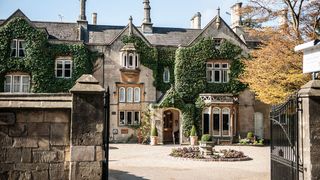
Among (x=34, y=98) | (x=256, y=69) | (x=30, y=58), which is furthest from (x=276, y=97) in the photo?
(x=30, y=58)

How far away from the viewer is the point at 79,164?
342 inches

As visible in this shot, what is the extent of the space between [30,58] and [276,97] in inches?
816

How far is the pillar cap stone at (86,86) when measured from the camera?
870 cm

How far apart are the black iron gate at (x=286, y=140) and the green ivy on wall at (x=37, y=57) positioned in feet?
82.2

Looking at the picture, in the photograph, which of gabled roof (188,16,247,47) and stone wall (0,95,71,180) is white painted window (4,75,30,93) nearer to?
gabled roof (188,16,247,47)

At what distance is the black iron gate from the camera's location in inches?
392

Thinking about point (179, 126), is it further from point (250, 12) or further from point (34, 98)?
point (34, 98)

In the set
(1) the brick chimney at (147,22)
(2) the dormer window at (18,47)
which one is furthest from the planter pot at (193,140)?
(2) the dormer window at (18,47)

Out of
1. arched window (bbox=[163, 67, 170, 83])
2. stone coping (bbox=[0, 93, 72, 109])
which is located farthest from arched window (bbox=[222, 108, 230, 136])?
stone coping (bbox=[0, 93, 72, 109])

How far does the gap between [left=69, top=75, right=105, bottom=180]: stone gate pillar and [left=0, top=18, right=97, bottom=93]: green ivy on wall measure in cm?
2562

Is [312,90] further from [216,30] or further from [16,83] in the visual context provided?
[16,83]

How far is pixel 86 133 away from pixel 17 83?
87.3 feet

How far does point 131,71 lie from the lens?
115 ft

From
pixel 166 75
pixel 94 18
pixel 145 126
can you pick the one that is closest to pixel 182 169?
pixel 145 126
